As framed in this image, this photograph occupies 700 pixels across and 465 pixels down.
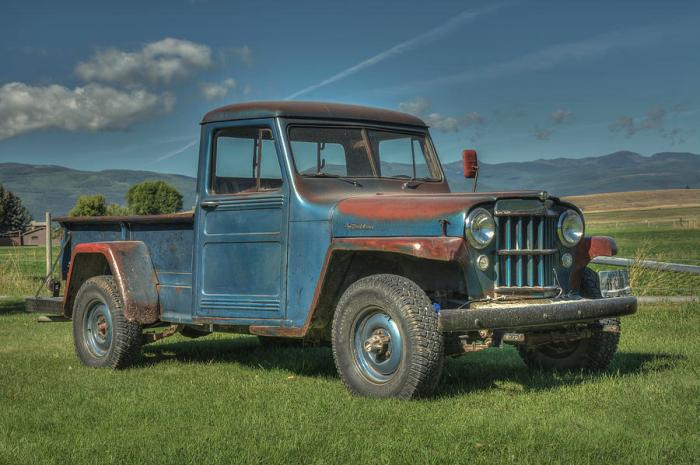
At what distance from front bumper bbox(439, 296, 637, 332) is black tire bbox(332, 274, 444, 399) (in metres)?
0.19

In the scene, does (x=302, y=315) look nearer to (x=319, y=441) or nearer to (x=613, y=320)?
(x=319, y=441)

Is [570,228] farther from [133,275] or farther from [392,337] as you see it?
[133,275]

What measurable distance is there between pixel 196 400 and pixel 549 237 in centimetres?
285

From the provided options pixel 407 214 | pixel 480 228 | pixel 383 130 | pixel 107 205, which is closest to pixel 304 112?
pixel 383 130

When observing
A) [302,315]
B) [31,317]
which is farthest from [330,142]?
[31,317]

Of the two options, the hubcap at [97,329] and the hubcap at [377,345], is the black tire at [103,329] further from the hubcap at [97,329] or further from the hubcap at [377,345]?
the hubcap at [377,345]

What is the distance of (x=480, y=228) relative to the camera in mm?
5992

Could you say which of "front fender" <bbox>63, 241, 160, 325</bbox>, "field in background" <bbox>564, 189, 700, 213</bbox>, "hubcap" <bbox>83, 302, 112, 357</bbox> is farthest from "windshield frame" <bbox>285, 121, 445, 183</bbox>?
"field in background" <bbox>564, 189, 700, 213</bbox>

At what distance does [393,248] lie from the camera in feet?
19.6

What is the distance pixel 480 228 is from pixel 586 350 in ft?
6.17

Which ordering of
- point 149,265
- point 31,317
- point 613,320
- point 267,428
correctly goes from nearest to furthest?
point 267,428
point 613,320
point 149,265
point 31,317

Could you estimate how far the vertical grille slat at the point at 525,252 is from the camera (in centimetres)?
618

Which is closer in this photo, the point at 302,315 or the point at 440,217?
the point at 440,217

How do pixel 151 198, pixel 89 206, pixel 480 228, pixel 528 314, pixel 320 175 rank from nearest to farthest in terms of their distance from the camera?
pixel 528 314, pixel 480 228, pixel 320 175, pixel 89 206, pixel 151 198
